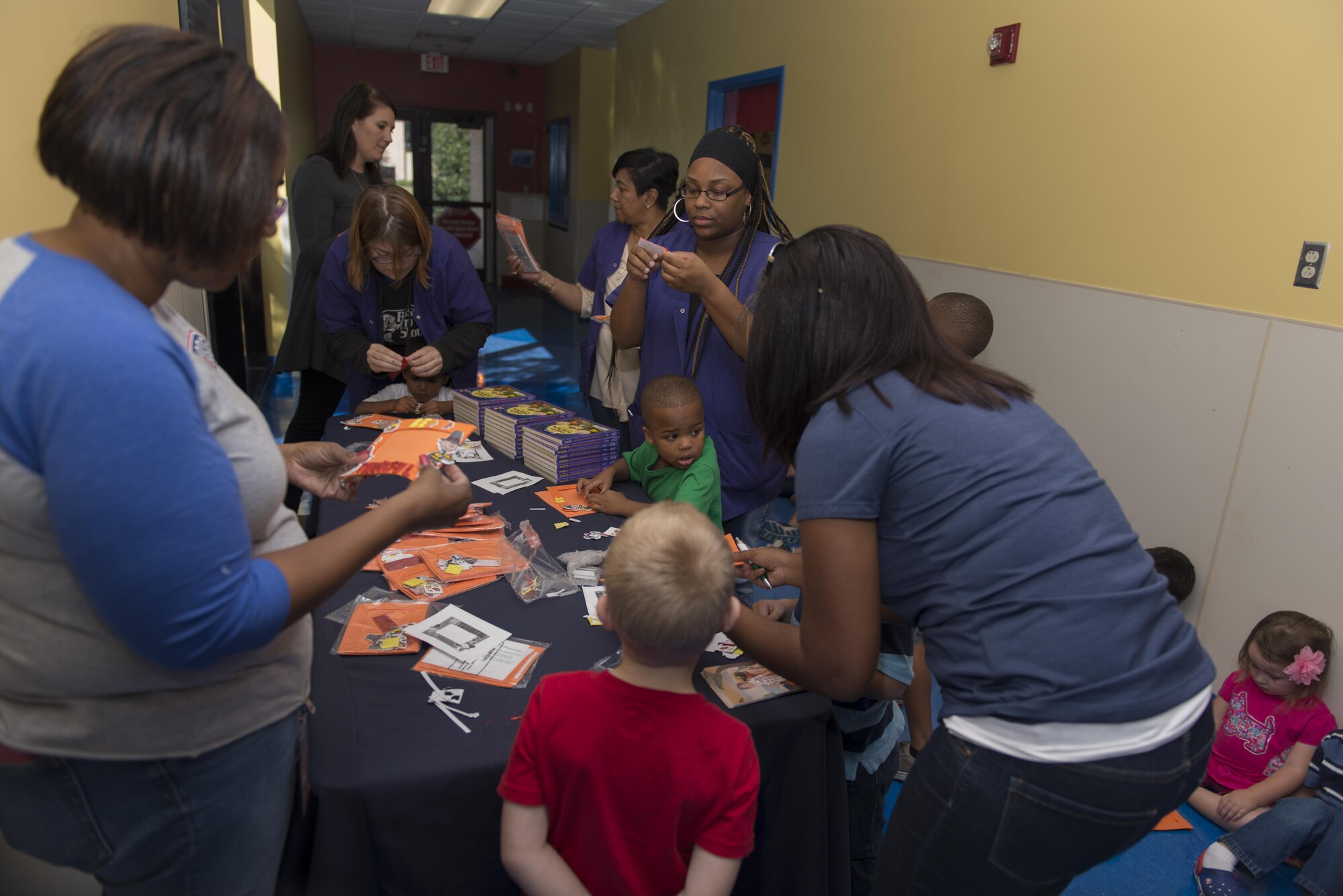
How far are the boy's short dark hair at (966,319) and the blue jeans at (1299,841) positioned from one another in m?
1.75

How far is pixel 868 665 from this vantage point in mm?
1263

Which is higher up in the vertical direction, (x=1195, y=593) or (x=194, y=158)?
(x=194, y=158)

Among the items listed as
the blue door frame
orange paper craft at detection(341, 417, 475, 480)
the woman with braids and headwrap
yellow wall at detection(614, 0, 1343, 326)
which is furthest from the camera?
the blue door frame

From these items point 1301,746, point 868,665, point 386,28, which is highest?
point 386,28

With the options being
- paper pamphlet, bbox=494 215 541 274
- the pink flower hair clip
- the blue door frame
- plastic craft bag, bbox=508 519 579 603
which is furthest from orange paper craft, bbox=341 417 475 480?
the blue door frame

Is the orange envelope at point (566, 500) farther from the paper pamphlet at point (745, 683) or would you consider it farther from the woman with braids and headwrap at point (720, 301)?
the paper pamphlet at point (745, 683)

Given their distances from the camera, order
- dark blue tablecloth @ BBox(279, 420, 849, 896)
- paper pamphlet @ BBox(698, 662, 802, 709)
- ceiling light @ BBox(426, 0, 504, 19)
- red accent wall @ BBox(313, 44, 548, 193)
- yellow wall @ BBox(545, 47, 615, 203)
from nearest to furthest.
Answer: dark blue tablecloth @ BBox(279, 420, 849, 896), paper pamphlet @ BBox(698, 662, 802, 709), ceiling light @ BBox(426, 0, 504, 19), yellow wall @ BBox(545, 47, 615, 203), red accent wall @ BBox(313, 44, 548, 193)

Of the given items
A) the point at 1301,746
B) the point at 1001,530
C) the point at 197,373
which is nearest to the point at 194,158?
the point at 197,373

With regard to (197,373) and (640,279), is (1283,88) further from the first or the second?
(197,373)

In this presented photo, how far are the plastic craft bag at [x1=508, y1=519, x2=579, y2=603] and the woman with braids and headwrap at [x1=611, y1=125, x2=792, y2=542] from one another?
64cm

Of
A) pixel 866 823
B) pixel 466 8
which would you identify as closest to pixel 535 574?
pixel 866 823

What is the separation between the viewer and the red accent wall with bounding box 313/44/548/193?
42.6 ft

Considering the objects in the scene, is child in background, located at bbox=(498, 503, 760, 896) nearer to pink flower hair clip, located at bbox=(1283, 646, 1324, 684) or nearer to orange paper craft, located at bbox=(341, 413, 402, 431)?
orange paper craft, located at bbox=(341, 413, 402, 431)

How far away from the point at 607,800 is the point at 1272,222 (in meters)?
2.82
